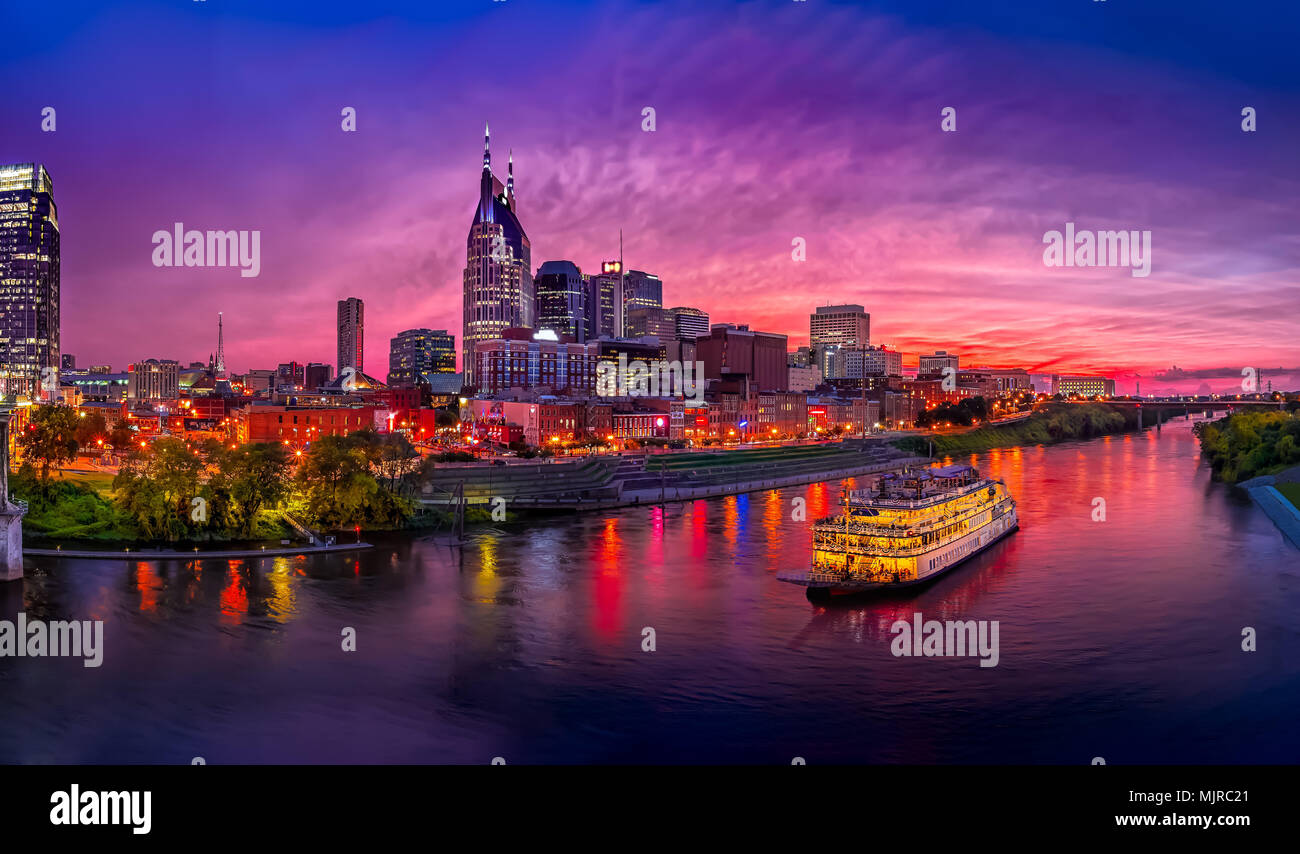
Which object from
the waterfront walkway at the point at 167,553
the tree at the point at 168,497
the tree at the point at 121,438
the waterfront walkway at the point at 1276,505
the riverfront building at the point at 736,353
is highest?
the riverfront building at the point at 736,353

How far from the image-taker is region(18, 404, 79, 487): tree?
46.7 metres

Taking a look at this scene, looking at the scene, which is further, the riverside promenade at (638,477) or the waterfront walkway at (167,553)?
the riverside promenade at (638,477)

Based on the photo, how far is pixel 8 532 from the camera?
3244 cm

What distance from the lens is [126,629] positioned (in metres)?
26.9

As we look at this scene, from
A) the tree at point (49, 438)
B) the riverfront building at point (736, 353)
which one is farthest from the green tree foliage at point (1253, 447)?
the riverfront building at point (736, 353)

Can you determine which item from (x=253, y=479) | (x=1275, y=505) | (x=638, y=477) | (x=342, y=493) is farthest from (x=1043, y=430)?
(x=253, y=479)

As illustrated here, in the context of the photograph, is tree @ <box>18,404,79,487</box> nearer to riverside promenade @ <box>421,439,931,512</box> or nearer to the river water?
the river water

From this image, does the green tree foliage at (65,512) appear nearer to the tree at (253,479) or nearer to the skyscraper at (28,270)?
the tree at (253,479)

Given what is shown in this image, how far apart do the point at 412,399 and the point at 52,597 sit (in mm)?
66170

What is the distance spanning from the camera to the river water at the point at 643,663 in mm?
19156

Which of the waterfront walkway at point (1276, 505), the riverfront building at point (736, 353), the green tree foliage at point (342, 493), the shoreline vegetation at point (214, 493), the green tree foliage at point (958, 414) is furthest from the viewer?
the riverfront building at point (736, 353)

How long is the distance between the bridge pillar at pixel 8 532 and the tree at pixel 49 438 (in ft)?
45.7

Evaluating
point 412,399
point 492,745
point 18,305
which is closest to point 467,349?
point 18,305
